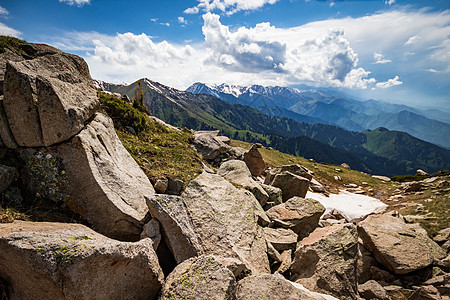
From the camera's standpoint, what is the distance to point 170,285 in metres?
8.17

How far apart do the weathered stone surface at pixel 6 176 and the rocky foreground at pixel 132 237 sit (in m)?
0.06

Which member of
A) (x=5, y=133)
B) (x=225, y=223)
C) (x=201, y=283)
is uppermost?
(x=5, y=133)

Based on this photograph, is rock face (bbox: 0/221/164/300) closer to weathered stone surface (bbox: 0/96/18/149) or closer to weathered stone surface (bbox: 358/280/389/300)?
weathered stone surface (bbox: 0/96/18/149)

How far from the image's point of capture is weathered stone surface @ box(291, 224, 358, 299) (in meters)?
11.4

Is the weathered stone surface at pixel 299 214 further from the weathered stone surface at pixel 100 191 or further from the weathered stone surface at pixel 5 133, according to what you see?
the weathered stone surface at pixel 5 133

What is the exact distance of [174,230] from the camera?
10.5 meters

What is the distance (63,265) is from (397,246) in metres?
21.8

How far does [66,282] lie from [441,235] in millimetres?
32211

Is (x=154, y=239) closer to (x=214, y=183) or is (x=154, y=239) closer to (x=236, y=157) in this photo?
(x=214, y=183)

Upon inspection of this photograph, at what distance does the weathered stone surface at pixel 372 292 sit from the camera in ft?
44.4

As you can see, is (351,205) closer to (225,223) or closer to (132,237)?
(225,223)

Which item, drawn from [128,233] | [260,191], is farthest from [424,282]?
[128,233]

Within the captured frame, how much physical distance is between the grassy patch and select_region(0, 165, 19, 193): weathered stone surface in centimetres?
684

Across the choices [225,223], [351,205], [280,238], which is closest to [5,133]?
[225,223]
